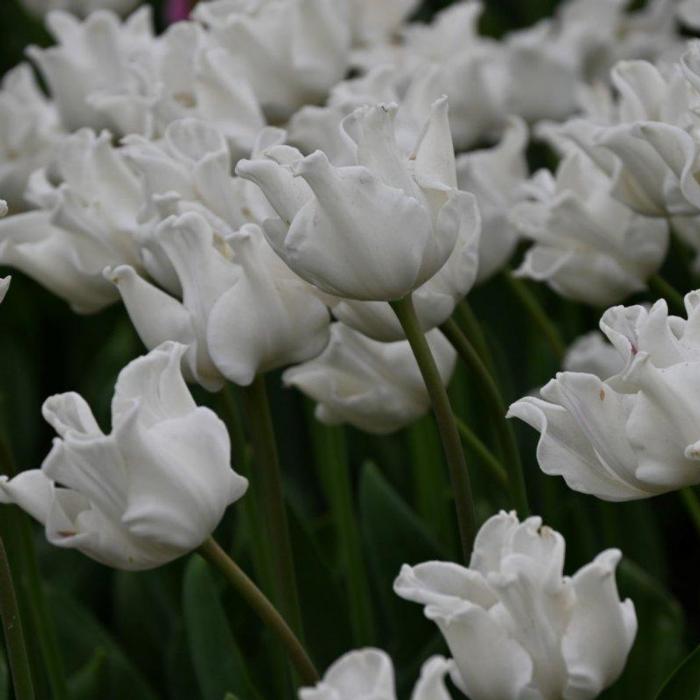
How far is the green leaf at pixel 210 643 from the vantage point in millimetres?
961

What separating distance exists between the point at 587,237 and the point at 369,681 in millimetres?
567

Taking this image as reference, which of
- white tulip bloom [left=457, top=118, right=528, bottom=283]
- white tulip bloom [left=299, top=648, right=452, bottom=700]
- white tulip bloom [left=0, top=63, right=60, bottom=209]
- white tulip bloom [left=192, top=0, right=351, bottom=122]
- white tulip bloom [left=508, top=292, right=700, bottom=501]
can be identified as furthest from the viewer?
white tulip bloom [left=0, top=63, right=60, bottom=209]

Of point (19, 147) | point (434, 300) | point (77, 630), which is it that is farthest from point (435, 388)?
point (19, 147)

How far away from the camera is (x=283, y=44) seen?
131 centimetres

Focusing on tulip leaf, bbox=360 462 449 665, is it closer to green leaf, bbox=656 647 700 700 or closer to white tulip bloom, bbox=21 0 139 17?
green leaf, bbox=656 647 700 700

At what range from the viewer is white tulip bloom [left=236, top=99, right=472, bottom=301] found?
29.6 inches

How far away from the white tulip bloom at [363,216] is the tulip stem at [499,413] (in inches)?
4.0

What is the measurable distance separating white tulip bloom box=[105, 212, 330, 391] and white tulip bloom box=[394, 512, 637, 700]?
239mm

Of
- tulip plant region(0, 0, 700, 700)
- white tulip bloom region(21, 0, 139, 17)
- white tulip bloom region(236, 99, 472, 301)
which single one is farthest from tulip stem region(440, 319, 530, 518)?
white tulip bloom region(21, 0, 139, 17)

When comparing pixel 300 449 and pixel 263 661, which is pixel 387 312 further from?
pixel 300 449

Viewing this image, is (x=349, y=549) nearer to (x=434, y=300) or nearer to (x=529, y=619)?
(x=434, y=300)

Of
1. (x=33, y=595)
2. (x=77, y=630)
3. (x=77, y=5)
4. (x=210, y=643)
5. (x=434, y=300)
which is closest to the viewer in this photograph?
(x=434, y=300)

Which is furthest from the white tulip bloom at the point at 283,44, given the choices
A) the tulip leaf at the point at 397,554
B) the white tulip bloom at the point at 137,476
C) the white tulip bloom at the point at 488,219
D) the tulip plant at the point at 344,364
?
the white tulip bloom at the point at 137,476

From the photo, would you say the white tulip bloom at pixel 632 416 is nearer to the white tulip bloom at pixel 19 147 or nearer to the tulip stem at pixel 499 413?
the tulip stem at pixel 499 413
